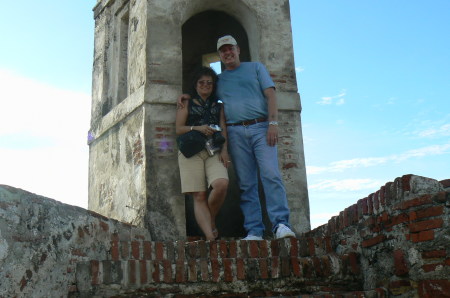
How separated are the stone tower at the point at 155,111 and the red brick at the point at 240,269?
5.16 feet

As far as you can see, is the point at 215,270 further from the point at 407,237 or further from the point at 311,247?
the point at 407,237

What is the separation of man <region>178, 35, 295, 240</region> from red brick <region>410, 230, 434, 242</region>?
161 centimetres

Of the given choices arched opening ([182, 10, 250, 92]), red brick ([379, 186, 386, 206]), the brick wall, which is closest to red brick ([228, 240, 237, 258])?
the brick wall

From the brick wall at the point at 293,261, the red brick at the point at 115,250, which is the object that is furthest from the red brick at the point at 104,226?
the red brick at the point at 115,250

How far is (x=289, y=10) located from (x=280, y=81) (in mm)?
963

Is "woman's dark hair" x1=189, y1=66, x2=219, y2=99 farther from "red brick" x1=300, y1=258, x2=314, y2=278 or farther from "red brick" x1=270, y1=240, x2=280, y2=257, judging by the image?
"red brick" x1=300, y1=258, x2=314, y2=278

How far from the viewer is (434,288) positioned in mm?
3312

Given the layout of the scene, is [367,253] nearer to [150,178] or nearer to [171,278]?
[171,278]

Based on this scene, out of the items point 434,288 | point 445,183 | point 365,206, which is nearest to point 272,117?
point 365,206

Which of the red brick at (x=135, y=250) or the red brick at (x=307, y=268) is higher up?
the red brick at (x=135, y=250)

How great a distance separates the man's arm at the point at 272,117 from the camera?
16.8 feet

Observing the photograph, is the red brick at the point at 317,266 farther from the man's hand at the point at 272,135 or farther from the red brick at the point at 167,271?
the man's hand at the point at 272,135

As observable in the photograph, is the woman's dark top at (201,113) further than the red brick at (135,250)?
Yes

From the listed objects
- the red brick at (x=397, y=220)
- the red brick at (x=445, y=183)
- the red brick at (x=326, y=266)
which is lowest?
the red brick at (x=326, y=266)
